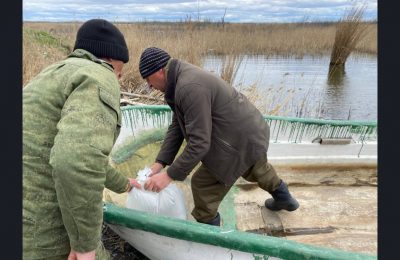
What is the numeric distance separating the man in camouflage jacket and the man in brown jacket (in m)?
0.60

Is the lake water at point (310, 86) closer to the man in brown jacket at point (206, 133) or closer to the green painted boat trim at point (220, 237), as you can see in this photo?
the man in brown jacket at point (206, 133)

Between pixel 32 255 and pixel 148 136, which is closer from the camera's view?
pixel 32 255

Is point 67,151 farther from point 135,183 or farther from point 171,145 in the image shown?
point 171,145

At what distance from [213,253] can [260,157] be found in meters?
0.80

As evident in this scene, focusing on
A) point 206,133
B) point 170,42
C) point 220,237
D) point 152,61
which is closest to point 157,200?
point 206,133

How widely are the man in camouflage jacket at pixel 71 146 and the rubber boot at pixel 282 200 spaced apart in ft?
5.52

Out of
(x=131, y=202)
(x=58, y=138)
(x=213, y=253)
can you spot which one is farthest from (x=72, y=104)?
(x=131, y=202)

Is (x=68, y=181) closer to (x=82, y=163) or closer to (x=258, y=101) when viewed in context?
(x=82, y=163)

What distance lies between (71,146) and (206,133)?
96 cm

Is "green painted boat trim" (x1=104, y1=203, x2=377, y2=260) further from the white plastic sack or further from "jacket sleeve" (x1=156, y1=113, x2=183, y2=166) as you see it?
"jacket sleeve" (x1=156, y1=113, x2=183, y2=166)

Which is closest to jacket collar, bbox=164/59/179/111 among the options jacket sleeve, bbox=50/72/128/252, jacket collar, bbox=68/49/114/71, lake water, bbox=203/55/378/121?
jacket collar, bbox=68/49/114/71

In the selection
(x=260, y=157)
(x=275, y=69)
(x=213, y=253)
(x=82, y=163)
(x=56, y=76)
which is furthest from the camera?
(x=275, y=69)

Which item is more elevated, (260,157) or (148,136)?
(260,157)

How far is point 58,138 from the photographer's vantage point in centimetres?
108
